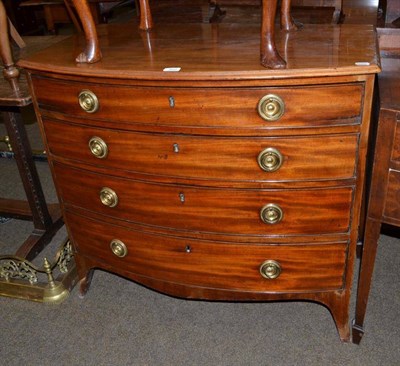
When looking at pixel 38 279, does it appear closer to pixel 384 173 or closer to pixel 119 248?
pixel 119 248

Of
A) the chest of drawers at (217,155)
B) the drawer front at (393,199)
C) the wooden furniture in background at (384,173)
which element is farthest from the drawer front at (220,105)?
the drawer front at (393,199)

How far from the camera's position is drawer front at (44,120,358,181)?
153 centimetres

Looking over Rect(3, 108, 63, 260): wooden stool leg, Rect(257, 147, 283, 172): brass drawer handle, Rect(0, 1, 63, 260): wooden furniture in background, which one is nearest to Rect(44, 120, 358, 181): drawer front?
Rect(257, 147, 283, 172): brass drawer handle

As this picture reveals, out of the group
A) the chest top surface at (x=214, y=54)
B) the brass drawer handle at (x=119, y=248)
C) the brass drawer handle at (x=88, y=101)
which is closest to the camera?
the chest top surface at (x=214, y=54)

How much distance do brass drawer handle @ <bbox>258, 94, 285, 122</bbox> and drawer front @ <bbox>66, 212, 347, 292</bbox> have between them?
0.51 m

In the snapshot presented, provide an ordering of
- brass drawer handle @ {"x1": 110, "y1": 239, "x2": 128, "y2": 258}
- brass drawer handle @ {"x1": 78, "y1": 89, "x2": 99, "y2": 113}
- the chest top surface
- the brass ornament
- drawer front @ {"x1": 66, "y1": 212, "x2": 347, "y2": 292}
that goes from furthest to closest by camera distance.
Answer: the brass ornament < brass drawer handle @ {"x1": 110, "y1": 239, "x2": 128, "y2": 258} < drawer front @ {"x1": 66, "y1": 212, "x2": 347, "y2": 292} < brass drawer handle @ {"x1": 78, "y1": 89, "x2": 99, "y2": 113} < the chest top surface

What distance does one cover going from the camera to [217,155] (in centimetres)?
158

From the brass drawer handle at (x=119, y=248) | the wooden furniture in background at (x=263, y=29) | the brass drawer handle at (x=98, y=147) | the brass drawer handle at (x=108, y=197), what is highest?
the wooden furniture in background at (x=263, y=29)

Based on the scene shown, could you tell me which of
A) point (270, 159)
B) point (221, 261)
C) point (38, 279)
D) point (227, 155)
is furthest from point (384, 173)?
point (38, 279)

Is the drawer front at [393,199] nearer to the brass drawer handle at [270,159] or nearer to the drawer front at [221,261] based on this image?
the drawer front at [221,261]

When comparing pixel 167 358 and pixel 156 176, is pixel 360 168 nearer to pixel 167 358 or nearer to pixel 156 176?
pixel 156 176

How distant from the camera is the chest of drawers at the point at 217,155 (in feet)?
4.81

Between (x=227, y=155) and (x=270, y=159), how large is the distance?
0.14 metres

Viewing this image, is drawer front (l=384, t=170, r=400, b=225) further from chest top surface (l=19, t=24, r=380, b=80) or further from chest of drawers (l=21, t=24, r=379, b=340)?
chest top surface (l=19, t=24, r=380, b=80)
